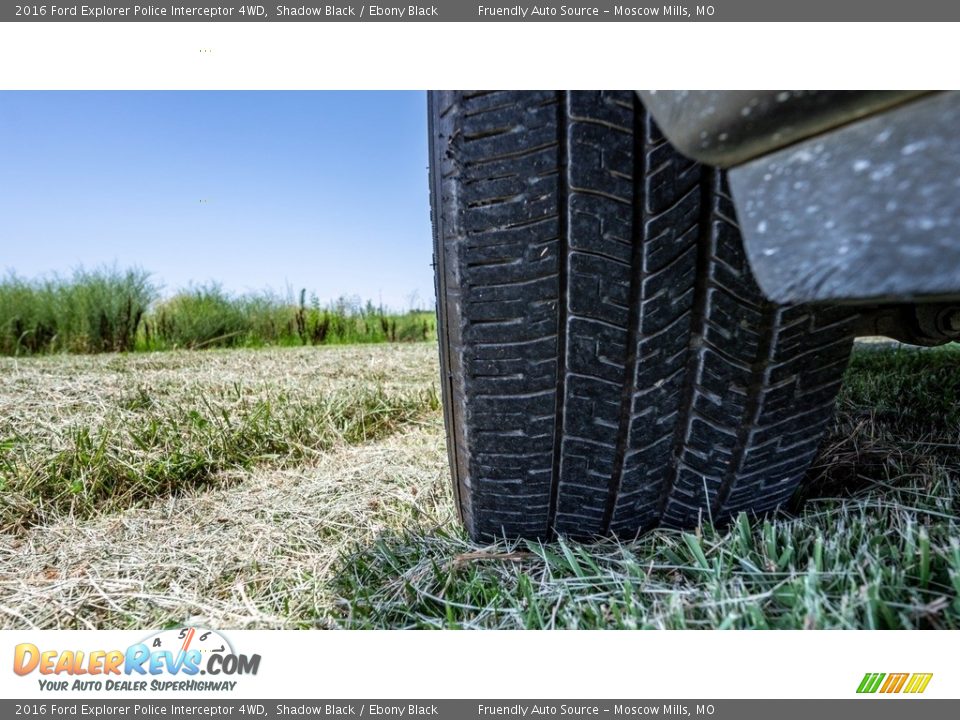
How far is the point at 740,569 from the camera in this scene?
807 mm

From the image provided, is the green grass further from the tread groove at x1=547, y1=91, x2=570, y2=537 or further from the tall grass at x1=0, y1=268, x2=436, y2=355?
the tall grass at x1=0, y1=268, x2=436, y2=355

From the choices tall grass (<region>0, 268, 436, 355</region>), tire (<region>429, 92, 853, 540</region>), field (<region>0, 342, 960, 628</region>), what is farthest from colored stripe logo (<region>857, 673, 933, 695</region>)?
tall grass (<region>0, 268, 436, 355</region>)

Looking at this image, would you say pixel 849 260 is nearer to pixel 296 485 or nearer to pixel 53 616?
pixel 53 616

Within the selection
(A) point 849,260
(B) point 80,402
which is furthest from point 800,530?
(B) point 80,402

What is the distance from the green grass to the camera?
26.6 inches

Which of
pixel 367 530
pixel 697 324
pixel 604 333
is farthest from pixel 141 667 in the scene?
pixel 697 324

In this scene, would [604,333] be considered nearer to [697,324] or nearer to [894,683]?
[697,324]

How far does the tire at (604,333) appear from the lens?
68cm

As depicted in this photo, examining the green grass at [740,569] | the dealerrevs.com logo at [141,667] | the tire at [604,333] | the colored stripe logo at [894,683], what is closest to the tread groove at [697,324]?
the tire at [604,333]

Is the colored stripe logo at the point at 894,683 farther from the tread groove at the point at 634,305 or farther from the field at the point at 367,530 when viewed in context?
the tread groove at the point at 634,305

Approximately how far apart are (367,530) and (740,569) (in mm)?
747

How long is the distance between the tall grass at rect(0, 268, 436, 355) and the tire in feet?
12.0

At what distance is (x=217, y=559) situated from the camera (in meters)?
1.22

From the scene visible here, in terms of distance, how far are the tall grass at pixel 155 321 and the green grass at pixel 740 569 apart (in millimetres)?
3520
